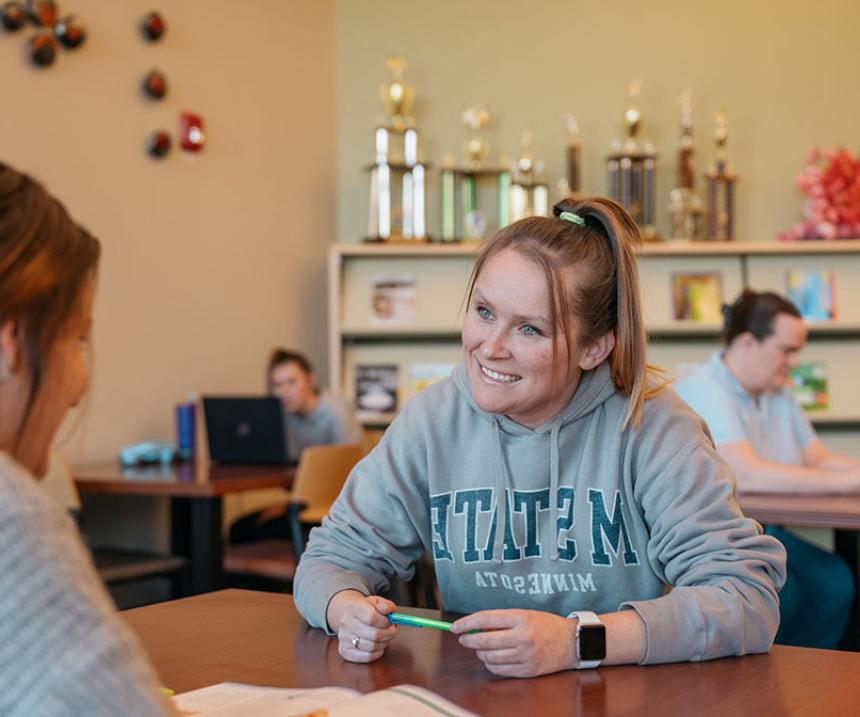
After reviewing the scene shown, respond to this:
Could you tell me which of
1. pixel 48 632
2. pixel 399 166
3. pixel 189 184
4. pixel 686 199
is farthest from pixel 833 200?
pixel 48 632

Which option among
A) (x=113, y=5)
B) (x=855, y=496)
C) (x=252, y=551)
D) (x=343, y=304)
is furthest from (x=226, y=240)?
(x=855, y=496)

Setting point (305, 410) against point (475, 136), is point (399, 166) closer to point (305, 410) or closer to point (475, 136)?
point (475, 136)

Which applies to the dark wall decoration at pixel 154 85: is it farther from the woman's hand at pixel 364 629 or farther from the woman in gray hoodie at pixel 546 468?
the woman's hand at pixel 364 629

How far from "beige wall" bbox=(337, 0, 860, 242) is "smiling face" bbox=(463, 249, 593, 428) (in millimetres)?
4279

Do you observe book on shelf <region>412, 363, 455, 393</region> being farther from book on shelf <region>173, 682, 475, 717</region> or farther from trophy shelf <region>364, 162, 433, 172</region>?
book on shelf <region>173, 682, 475, 717</region>

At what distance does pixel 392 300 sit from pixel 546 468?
385cm

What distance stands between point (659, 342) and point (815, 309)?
28.1 inches

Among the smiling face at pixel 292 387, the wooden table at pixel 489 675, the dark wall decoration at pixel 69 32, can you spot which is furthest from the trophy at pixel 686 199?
the wooden table at pixel 489 675

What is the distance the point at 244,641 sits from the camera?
4.68 ft

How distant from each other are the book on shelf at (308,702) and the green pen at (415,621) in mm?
155

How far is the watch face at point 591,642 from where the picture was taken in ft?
4.20

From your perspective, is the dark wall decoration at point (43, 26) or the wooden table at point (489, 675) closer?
the wooden table at point (489, 675)

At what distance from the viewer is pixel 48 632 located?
29.8 inches

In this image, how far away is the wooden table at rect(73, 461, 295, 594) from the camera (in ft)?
12.4
